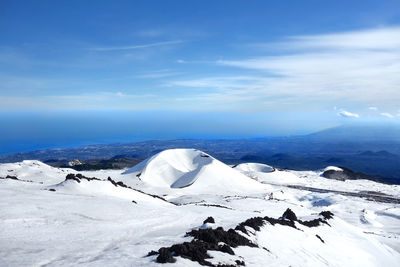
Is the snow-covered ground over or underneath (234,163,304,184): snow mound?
over

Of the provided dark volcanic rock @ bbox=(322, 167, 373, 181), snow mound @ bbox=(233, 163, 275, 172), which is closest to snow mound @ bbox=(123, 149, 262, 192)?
snow mound @ bbox=(233, 163, 275, 172)

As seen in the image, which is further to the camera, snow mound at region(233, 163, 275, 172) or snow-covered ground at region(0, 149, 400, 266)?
snow mound at region(233, 163, 275, 172)

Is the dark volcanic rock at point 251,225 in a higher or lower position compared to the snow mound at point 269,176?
higher

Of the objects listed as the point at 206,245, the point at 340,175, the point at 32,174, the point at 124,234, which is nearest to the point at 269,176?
the point at 340,175

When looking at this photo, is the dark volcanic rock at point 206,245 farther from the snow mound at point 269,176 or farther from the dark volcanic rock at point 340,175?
the dark volcanic rock at point 340,175

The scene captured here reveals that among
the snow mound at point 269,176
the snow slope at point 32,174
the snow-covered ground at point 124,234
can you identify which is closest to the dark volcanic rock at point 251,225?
the snow-covered ground at point 124,234

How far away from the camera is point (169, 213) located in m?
21.2

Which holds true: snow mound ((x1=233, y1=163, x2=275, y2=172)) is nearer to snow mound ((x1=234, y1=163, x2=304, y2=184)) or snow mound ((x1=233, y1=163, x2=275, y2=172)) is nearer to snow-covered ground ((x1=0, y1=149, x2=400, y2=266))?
snow mound ((x1=234, y1=163, x2=304, y2=184))

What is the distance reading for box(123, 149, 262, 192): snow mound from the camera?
197 feet

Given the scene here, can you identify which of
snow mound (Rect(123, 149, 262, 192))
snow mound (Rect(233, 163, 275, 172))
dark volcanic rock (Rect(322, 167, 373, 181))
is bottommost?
dark volcanic rock (Rect(322, 167, 373, 181))

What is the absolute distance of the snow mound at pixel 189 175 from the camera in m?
→ 60.1

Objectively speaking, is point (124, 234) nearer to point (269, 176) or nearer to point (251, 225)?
point (251, 225)

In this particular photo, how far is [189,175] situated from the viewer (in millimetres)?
63625

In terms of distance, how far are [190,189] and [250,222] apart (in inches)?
1546
